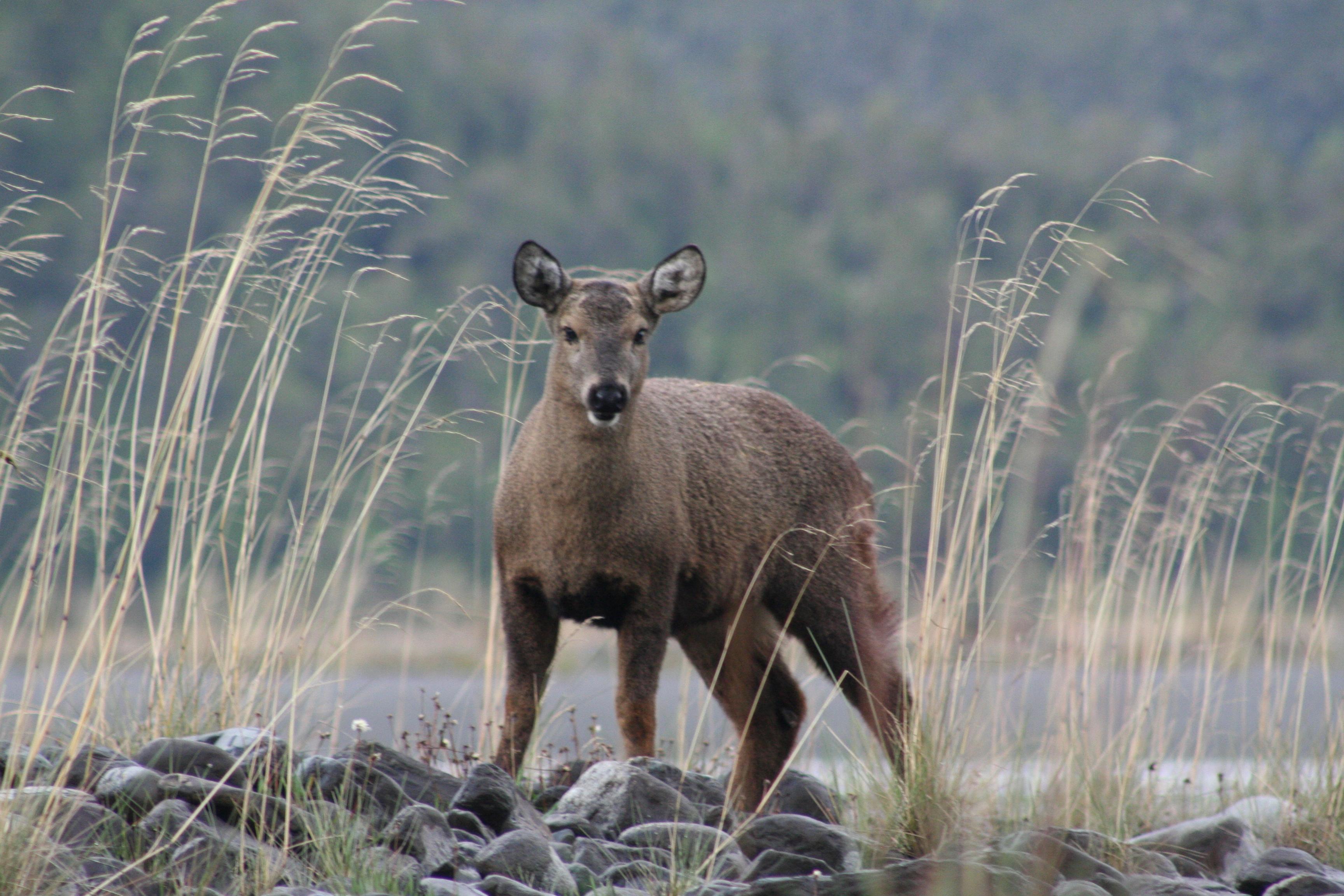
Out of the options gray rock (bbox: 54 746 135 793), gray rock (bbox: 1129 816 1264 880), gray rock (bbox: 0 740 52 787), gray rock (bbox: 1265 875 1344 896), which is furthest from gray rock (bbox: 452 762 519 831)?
gray rock (bbox: 1265 875 1344 896)

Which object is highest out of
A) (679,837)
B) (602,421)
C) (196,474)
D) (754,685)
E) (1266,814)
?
(602,421)

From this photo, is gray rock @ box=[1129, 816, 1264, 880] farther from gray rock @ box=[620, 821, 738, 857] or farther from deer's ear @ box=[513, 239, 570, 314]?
deer's ear @ box=[513, 239, 570, 314]

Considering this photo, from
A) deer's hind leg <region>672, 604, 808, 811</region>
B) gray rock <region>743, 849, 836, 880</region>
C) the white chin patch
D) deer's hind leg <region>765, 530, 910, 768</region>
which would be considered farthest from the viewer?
deer's hind leg <region>672, 604, 808, 811</region>

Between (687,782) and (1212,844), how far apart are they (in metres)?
1.97

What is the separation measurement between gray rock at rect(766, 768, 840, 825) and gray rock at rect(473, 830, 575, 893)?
4.82 ft

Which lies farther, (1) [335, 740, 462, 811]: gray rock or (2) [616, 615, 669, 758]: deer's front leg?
(2) [616, 615, 669, 758]: deer's front leg

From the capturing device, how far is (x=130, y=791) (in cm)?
459

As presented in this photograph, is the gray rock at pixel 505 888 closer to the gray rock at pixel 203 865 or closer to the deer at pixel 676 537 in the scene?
the gray rock at pixel 203 865

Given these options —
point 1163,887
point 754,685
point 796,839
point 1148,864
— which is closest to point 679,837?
point 796,839

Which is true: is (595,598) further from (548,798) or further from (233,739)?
(233,739)

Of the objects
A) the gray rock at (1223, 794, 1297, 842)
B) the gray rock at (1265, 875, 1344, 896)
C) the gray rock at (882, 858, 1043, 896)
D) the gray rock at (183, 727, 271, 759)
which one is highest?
the gray rock at (183, 727, 271, 759)

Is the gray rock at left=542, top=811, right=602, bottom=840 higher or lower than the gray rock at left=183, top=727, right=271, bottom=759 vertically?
lower

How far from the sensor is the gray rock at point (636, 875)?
4543 millimetres

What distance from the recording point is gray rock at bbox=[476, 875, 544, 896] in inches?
169
